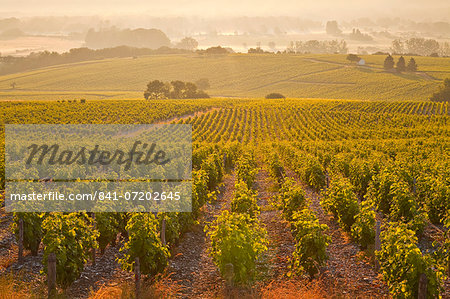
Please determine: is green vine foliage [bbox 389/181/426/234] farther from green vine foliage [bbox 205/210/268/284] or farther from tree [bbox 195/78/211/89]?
tree [bbox 195/78/211/89]

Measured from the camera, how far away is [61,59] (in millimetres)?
198875

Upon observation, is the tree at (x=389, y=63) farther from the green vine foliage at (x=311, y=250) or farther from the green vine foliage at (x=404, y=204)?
the green vine foliage at (x=311, y=250)

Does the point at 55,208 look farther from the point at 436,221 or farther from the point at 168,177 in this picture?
the point at 436,221

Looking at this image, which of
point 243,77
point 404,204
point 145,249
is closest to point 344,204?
point 404,204

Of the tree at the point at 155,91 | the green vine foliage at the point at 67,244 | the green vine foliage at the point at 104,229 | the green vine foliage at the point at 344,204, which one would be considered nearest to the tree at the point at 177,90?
the tree at the point at 155,91

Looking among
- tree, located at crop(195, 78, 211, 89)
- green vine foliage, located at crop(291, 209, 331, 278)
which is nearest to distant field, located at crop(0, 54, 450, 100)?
tree, located at crop(195, 78, 211, 89)

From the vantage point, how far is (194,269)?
11.5 m

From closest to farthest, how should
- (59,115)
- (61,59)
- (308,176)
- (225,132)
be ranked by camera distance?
(308,176)
(225,132)
(59,115)
(61,59)

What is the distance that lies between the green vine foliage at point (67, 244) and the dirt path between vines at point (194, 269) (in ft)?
7.75

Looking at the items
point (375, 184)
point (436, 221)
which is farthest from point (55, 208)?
point (436, 221)

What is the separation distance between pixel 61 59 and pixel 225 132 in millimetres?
172740

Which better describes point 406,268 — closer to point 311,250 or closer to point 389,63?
point 311,250

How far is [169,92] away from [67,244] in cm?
10072

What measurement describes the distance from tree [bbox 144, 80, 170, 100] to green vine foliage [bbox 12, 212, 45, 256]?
94386 mm
